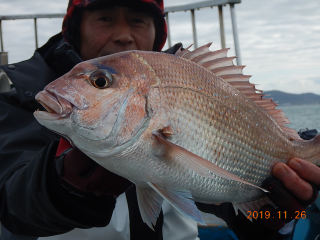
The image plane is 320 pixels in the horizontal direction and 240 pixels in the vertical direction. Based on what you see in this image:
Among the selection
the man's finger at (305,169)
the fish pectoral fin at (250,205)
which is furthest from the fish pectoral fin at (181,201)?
the man's finger at (305,169)

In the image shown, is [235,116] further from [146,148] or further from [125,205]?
[125,205]

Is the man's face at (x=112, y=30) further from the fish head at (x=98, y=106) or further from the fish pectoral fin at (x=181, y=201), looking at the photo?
the fish pectoral fin at (x=181, y=201)

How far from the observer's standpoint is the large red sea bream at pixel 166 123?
102cm

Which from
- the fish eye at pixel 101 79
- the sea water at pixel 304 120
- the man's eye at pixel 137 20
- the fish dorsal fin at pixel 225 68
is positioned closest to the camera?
the fish eye at pixel 101 79

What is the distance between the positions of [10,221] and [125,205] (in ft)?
2.45

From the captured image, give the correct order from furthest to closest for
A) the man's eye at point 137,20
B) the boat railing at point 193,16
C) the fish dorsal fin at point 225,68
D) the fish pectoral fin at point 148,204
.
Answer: the boat railing at point 193,16, the man's eye at point 137,20, the fish dorsal fin at point 225,68, the fish pectoral fin at point 148,204

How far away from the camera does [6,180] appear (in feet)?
4.94

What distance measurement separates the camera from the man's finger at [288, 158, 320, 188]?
1.53 m

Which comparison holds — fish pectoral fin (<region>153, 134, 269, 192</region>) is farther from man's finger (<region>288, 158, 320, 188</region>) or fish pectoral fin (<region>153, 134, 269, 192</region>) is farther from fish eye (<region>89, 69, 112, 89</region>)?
man's finger (<region>288, 158, 320, 188</region>)

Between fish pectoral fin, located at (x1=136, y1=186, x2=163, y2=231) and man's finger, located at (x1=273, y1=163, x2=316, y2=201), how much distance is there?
2.33ft

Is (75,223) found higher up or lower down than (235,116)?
lower down

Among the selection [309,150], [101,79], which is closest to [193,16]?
[309,150]

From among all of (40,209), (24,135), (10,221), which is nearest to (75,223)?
(40,209)

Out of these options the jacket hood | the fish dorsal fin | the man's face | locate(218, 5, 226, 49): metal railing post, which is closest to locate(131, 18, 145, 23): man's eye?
the man's face
